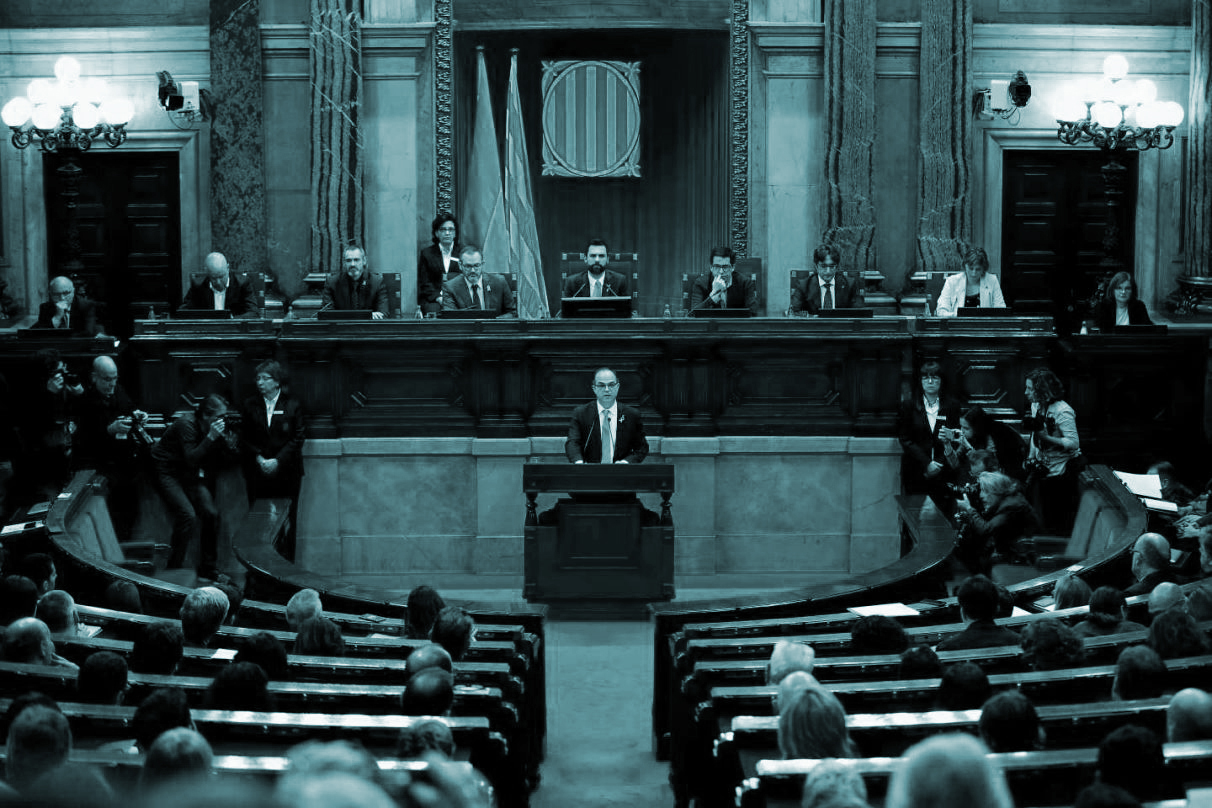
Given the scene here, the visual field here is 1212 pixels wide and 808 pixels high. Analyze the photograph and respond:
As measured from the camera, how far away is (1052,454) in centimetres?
1077

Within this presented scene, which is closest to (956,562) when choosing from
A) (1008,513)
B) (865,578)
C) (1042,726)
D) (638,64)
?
(1008,513)

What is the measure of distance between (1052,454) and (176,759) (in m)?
7.71

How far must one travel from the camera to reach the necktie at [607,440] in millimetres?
10406

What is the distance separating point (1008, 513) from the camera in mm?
9539

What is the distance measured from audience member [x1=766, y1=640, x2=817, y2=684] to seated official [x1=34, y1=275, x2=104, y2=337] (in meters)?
7.82

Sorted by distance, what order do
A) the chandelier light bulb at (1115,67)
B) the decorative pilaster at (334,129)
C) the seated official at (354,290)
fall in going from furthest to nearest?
the chandelier light bulb at (1115,67) < the decorative pilaster at (334,129) < the seated official at (354,290)

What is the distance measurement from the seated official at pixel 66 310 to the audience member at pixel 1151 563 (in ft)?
25.1

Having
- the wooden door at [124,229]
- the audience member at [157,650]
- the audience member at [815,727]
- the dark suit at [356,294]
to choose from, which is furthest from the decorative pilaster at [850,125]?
the audience member at [815,727]

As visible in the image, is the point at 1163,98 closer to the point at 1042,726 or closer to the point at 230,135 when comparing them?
the point at 230,135

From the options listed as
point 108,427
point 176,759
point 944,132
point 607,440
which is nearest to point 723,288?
point 607,440

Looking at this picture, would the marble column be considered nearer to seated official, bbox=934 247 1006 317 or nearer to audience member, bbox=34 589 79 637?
seated official, bbox=934 247 1006 317

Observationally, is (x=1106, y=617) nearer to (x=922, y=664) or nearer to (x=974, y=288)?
(x=922, y=664)

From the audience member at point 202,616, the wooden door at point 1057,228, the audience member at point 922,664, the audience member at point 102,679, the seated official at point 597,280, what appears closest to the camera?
the audience member at point 102,679

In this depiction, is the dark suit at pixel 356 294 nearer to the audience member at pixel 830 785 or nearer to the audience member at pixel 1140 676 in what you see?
the audience member at pixel 1140 676
